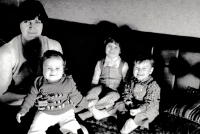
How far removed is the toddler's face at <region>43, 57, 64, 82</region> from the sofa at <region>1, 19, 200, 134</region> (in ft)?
1.15

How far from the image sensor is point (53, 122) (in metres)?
1.46

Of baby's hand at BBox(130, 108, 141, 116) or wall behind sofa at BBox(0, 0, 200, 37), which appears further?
wall behind sofa at BBox(0, 0, 200, 37)

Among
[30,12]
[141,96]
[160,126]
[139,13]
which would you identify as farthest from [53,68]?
[139,13]

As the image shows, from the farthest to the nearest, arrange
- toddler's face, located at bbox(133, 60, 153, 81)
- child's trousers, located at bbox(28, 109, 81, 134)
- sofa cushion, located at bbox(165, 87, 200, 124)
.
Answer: toddler's face, located at bbox(133, 60, 153, 81), sofa cushion, located at bbox(165, 87, 200, 124), child's trousers, located at bbox(28, 109, 81, 134)

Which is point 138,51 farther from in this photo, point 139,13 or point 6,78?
point 6,78

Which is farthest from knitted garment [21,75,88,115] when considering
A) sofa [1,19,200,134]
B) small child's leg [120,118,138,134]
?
small child's leg [120,118,138,134]

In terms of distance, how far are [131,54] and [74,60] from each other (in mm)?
600

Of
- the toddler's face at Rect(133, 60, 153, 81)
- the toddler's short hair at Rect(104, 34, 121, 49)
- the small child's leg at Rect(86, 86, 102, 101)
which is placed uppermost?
the toddler's short hair at Rect(104, 34, 121, 49)

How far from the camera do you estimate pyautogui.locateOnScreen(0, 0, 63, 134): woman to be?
167cm

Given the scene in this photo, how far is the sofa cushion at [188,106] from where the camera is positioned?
4.98 ft

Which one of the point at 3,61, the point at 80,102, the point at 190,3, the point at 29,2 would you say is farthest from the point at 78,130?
the point at 190,3

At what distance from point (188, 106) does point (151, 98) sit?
0.26 m

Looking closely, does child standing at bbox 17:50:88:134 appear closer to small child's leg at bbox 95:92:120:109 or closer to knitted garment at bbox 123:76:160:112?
small child's leg at bbox 95:92:120:109

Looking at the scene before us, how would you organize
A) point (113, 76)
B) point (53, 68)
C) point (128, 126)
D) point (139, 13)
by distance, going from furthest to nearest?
point (139, 13) → point (113, 76) → point (128, 126) → point (53, 68)
